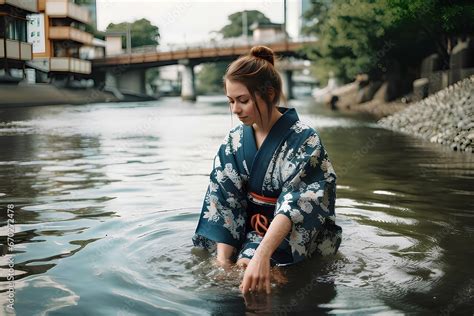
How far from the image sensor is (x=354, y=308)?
3.18m

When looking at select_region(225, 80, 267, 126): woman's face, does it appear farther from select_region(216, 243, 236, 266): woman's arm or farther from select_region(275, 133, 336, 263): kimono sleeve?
select_region(216, 243, 236, 266): woman's arm

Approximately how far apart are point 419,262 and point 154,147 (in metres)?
9.21

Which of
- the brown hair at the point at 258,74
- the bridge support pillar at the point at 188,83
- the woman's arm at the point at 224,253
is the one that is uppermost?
the bridge support pillar at the point at 188,83

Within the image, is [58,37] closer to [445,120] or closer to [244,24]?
[445,120]

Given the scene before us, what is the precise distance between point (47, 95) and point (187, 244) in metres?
36.6

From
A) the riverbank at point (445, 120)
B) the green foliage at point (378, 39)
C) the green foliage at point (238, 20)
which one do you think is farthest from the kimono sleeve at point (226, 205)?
the green foliage at point (238, 20)

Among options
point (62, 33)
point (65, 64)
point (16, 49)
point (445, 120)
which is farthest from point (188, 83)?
point (445, 120)

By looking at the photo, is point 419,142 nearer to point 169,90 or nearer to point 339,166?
point 339,166

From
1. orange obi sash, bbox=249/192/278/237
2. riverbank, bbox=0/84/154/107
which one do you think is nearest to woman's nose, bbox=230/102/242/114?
orange obi sash, bbox=249/192/278/237

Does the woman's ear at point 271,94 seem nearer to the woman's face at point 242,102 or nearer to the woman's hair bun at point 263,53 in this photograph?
the woman's face at point 242,102

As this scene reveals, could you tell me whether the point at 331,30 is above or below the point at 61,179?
above

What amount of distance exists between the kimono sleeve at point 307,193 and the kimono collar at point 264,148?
0.16 metres

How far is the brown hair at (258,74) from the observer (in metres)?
3.58

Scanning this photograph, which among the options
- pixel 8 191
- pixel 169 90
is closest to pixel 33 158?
pixel 8 191
